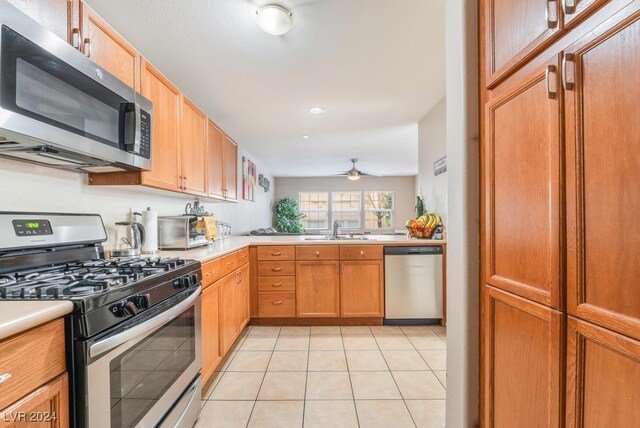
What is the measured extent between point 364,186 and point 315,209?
1617 millimetres

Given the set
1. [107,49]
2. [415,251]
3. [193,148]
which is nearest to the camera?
[107,49]

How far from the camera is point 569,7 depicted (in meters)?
0.77

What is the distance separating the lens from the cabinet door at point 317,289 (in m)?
3.09

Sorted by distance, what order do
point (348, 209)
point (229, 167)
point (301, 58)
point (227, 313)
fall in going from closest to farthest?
point (301, 58)
point (227, 313)
point (229, 167)
point (348, 209)

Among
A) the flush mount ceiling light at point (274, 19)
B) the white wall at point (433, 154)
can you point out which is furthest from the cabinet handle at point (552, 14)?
the white wall at point (433, 154)

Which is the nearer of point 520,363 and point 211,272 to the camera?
point 520,363

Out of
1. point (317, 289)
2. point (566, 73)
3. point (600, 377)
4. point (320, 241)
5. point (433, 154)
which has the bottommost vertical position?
point (317, 289)

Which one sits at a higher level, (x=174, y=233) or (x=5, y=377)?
(x=174, y=233)

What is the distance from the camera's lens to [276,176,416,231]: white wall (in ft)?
29.3

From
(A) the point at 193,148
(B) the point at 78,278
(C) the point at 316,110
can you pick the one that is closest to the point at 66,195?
(B) the point at 78,278

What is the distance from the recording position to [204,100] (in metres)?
2.99

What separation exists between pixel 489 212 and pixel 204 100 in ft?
9.20

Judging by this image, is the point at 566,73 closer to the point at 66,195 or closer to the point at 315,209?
the point at 66,195

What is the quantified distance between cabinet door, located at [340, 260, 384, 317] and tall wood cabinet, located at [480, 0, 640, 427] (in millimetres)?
1941
